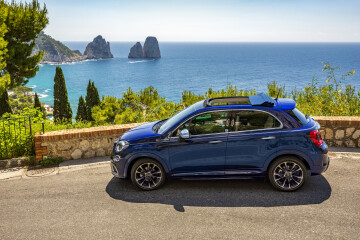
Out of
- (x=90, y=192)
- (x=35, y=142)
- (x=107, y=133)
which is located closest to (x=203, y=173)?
(x=90, y=192)

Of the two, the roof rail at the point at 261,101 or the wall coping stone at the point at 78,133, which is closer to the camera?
the roof rail at the point at 261,101

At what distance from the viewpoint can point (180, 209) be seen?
5.46 m

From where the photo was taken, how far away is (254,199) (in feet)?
18.8

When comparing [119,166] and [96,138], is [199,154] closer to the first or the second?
[119,166]

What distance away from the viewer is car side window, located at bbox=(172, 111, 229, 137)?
5965 mm

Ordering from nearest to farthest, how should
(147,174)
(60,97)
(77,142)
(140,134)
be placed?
1. (147,174)
2. (140,134)
3. (77,142)
4. (60,97)

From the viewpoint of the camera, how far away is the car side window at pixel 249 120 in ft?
19.3

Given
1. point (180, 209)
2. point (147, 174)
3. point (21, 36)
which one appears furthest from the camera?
point (21, 36)

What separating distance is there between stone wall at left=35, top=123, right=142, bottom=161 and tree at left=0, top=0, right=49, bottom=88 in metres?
17.0

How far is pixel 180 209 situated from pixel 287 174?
6.83 feet

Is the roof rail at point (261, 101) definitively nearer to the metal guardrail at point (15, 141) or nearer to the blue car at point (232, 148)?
the blue car at point (232, 148)

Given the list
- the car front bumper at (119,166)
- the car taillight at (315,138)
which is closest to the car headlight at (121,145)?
the car front bumper at (119,166)

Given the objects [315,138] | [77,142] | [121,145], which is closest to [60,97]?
[77,142]

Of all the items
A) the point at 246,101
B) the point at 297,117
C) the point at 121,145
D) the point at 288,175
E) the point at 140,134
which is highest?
the point at 246,101
